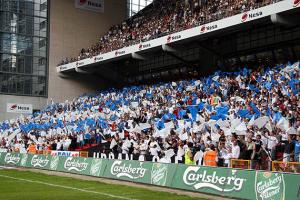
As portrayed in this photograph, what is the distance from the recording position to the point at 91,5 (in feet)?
189

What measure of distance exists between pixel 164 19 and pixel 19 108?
18.6 metres

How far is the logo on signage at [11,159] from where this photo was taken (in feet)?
107

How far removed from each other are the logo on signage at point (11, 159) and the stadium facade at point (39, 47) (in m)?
19.5

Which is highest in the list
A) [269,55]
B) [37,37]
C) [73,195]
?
[37,37]

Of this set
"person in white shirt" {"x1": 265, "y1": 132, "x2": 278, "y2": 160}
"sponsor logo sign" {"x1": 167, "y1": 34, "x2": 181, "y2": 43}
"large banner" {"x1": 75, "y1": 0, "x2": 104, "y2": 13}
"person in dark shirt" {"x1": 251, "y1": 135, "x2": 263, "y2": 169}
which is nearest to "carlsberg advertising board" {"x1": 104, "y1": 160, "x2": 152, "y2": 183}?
"person in dark shirt" {"x1": 251, "y1": 135, "x2": 263, "y2": 169}

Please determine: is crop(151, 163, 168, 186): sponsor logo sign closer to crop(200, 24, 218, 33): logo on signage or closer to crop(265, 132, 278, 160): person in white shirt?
crop(265, 132, 278, 160): person in white shirt

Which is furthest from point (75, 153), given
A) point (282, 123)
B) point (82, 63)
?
point (82, 63)

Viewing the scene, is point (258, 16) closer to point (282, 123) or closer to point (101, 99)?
point (282, 123)

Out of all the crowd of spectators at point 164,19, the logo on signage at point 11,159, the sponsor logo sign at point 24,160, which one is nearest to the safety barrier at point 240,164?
the crowd of spectators at point 164,19

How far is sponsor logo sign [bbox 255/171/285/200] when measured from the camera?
14578 mm

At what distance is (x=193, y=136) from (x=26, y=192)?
8.36 m

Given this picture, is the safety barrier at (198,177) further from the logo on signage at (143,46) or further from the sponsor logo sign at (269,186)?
the logo on signage at (143,46)

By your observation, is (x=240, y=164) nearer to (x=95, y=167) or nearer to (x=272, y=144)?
(x=272, y=144)

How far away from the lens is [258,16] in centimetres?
3083
